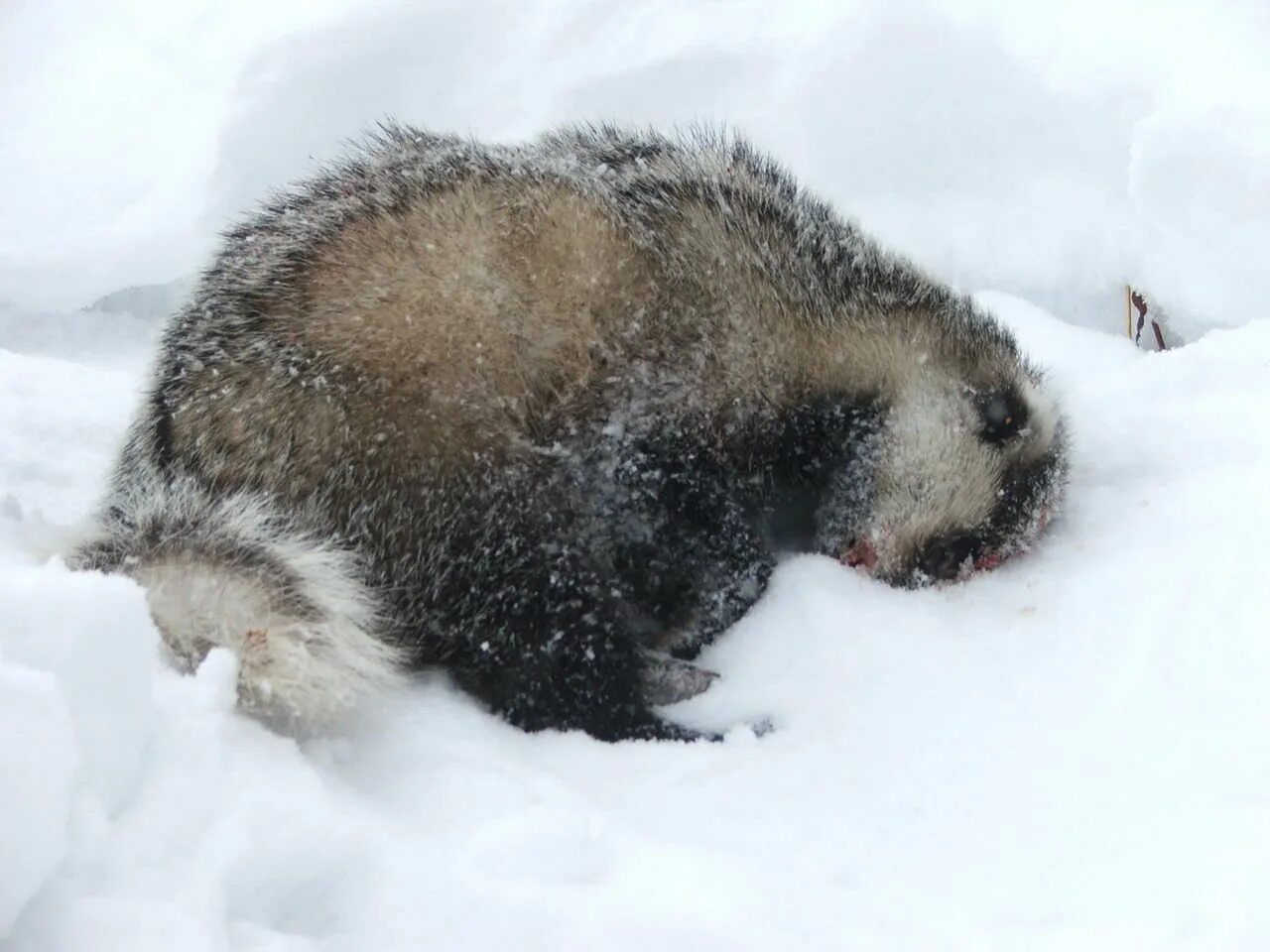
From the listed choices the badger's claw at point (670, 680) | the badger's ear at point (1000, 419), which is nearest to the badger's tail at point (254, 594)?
the badger's claw at point (670, 680)

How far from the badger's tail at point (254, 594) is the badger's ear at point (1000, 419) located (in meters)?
1.60

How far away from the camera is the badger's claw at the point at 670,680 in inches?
102

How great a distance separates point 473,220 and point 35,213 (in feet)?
8.84

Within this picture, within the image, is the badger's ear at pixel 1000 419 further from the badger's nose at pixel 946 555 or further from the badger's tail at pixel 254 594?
the badger's tail at pixel 254 594

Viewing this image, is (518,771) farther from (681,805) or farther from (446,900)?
(446,900)

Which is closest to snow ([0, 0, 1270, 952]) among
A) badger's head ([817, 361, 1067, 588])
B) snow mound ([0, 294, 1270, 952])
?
snow mound ([0, 294, 1270, 952])

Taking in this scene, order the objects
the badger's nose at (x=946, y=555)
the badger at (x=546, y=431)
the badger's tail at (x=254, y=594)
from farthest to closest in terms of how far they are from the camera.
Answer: the badger's nose at (x=946, y=555) < the badger at (x=546, y=431) < the badger's tail at (x=254, y=594)

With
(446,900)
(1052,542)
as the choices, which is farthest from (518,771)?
(1052,542)

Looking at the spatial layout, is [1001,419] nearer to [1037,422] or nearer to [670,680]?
[1037,422]

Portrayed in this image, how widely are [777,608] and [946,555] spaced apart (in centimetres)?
49

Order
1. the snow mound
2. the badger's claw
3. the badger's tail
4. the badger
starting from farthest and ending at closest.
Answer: the badger's claw < the badger < the badger's tail < the snow mound

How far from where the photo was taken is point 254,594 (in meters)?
2.26

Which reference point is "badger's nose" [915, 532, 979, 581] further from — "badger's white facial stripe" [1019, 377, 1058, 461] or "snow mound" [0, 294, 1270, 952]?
"badger's white facial stripe" [1019, 377, 1058, 461]

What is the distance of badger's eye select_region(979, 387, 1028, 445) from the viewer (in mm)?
2965
